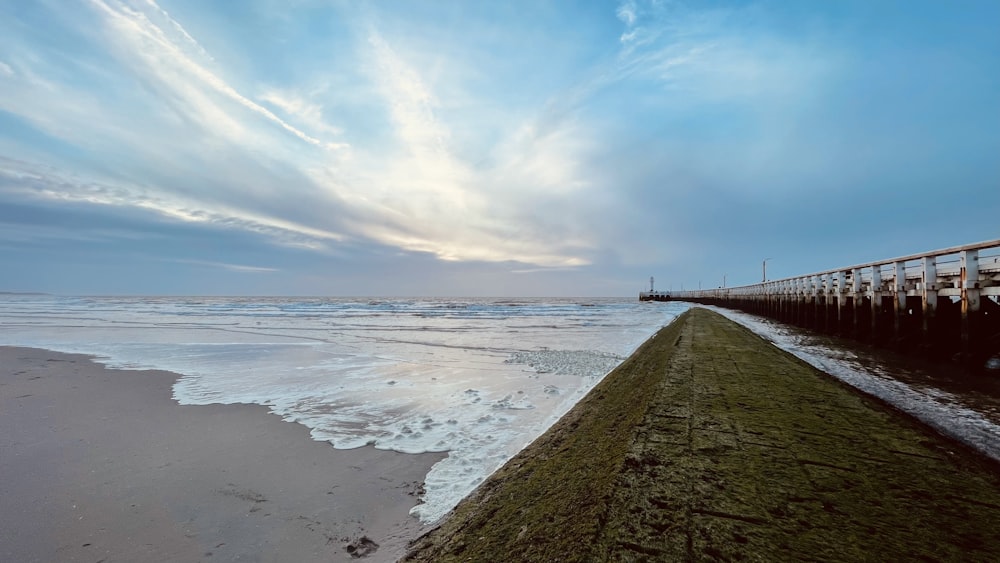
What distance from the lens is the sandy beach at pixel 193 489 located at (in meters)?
3.14

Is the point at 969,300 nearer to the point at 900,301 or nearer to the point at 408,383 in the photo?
the point at 900,301

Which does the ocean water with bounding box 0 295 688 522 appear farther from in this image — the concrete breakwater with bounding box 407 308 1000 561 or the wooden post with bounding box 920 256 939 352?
the wooden post with bounding box 920 256 939 352

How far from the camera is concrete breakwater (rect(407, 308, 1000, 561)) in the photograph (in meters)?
1.71

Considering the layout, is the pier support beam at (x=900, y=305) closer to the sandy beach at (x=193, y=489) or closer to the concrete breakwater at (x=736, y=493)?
the concrete breakwater at (x=736, y=493)

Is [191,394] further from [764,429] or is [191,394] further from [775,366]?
[775,366]

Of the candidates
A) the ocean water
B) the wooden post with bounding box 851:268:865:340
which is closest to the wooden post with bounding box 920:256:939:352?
the wooden post with bounding box 851:268:865:340

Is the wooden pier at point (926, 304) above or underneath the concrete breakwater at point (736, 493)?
above

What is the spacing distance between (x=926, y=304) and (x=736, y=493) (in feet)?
32.6

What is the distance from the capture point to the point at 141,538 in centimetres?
324

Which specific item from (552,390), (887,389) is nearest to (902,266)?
(887,389)

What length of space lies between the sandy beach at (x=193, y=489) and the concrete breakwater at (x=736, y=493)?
3.18 feet

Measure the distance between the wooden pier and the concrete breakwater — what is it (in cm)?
585

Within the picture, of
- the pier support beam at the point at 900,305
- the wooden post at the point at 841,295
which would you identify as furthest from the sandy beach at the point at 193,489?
the wooden post at the point at 841,295

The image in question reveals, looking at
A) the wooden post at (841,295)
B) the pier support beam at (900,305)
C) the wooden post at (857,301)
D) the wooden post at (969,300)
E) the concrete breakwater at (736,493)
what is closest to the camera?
the concrete breakwater at (736,493)
